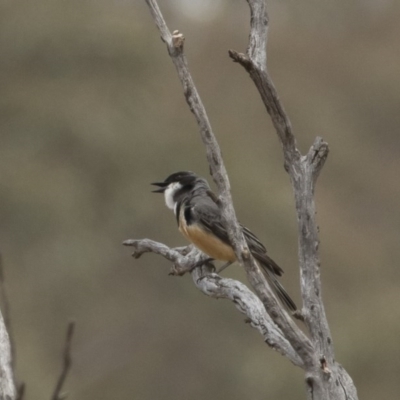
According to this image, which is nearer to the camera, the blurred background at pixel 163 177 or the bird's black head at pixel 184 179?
the bird's black head at pixel 184 179

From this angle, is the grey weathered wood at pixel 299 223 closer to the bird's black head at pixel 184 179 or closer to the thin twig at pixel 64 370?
the thin twig at pixel 64 370

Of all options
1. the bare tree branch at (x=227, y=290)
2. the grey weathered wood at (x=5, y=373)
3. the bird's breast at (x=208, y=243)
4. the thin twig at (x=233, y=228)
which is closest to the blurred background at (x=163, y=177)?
the bird's breast at (x=208, y=243)

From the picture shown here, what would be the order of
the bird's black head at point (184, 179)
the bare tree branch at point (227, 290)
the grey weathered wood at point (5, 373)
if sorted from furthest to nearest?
the bird's black head at point (184, 179)
the bare tree branch at point (227, 290)
the grey weathered wood at point (5, 373)

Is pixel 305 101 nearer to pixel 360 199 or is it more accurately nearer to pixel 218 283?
pixel 360 199

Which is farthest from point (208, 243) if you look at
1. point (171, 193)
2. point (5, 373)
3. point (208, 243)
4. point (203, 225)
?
point (5, 373)

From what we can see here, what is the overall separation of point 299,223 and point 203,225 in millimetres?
2214

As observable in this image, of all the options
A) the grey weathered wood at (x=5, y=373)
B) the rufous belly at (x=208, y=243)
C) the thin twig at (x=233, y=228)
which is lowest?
the grey weathered wood at (x=5, y=373)

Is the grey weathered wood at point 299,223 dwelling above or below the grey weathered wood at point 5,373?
above

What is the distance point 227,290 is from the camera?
16.3 ft

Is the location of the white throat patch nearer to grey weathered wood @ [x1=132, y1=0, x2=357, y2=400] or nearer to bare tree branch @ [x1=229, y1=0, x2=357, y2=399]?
grey weathered wood @ [x1=132, y1=0, x2=357, y2=400]

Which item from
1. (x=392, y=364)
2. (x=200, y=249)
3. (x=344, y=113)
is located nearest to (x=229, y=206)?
(x=200, y=249)

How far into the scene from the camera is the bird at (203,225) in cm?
589

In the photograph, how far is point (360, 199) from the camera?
16812 mm

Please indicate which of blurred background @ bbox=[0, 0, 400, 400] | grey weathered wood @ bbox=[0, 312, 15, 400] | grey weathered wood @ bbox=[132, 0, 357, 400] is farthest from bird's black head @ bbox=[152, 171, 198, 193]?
blurred background @ bbox=[0, 0, 400, 400]
